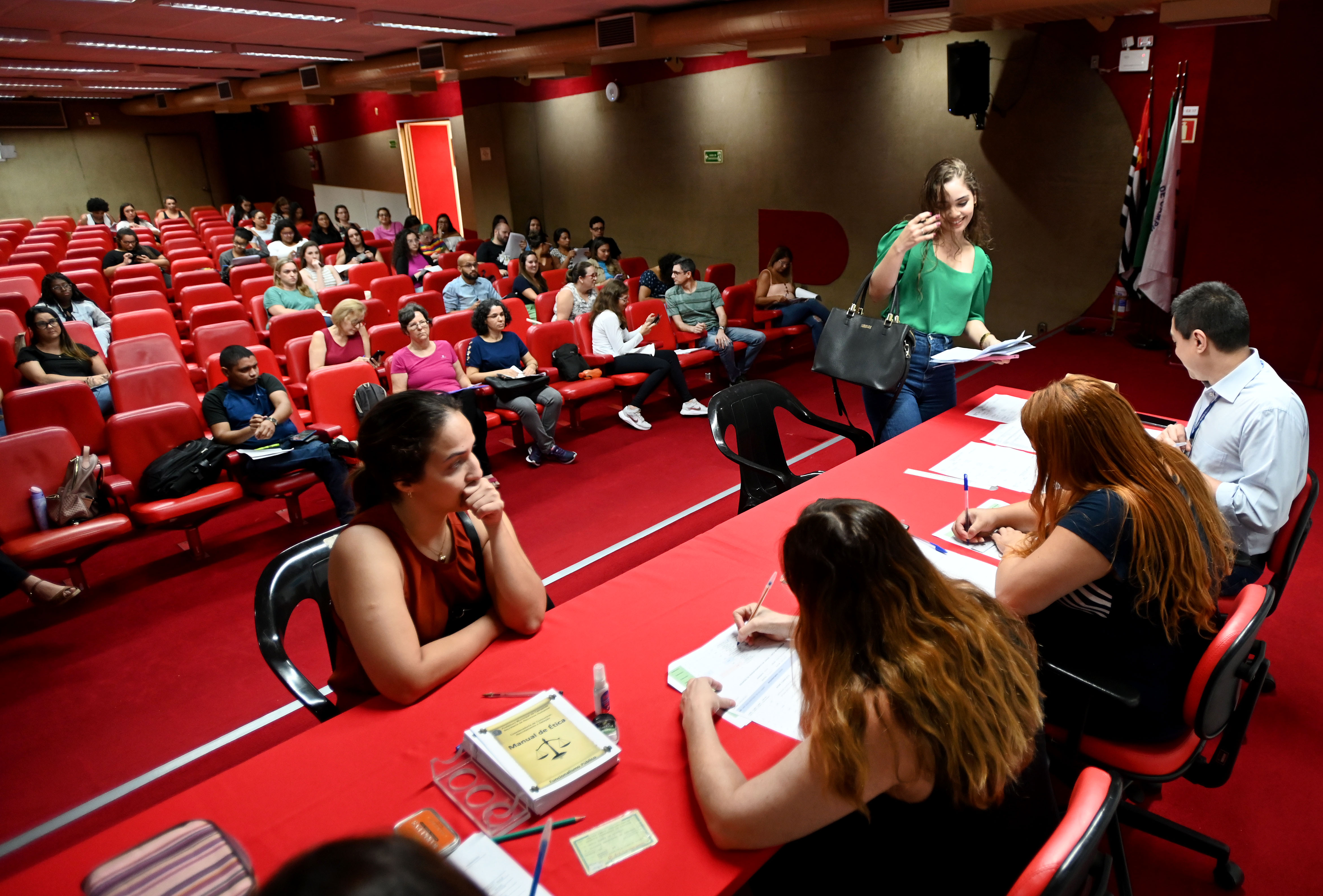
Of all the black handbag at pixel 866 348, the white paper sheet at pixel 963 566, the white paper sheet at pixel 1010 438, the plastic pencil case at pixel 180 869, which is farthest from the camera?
the black handbag at pixel 866 348

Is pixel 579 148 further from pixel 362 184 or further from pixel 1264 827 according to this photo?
pixel 1264 827

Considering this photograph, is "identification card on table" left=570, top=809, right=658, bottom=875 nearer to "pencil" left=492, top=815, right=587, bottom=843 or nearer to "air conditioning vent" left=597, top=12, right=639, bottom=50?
"pencil" left=492, top=815, right=587, bottom=843

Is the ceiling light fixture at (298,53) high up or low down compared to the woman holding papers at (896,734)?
up

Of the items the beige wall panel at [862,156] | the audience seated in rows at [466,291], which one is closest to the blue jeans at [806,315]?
the beige wall panel at [862,156]

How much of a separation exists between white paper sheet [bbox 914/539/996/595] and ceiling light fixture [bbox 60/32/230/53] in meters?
9.82

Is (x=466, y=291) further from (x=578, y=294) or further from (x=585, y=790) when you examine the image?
(x=585, y=790)

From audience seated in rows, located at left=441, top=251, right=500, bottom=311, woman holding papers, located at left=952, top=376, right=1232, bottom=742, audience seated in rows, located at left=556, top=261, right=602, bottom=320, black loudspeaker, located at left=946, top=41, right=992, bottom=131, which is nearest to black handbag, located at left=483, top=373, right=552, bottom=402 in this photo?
audience seated in rows, located at left=556, top=261, right=602, bottom=320

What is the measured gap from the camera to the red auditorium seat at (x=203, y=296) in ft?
24.2

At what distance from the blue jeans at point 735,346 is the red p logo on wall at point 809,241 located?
3077mm

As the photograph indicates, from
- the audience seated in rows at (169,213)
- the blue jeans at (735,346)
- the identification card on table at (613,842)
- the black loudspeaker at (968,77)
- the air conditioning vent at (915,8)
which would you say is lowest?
the blue jeans at (735,346)

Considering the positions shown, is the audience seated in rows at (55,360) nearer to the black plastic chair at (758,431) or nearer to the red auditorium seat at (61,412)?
the red auditorium seat at (61,412)

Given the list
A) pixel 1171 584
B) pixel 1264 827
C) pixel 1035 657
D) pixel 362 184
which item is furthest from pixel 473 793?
pixel 362 184

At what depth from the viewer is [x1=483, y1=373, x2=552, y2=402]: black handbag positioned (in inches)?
207

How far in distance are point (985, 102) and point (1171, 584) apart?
6735mm
